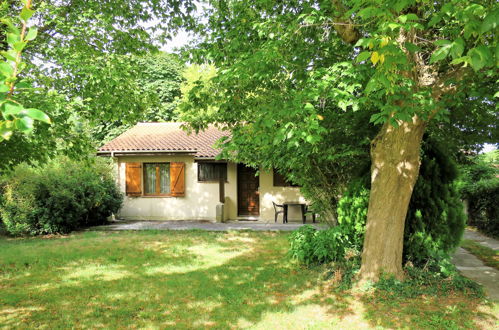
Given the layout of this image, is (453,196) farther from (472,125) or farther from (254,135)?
(254,135)

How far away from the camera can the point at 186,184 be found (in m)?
15.3

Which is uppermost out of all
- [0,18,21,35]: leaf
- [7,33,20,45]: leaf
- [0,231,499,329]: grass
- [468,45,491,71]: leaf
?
[468,45,491,71]: leaf

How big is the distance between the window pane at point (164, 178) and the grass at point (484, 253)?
36.1ft

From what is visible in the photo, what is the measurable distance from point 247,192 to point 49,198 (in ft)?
24.4

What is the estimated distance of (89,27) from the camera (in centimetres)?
837

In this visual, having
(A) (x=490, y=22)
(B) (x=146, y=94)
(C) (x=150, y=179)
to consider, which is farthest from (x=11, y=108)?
(C) (x=150, y=179)

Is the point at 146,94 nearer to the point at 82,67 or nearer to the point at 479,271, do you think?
the point at 82,67

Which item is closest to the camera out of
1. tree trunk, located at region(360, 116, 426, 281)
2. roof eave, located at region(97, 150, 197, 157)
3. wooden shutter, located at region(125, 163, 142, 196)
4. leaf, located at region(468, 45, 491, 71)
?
leaf, located at region(468, 45, 491, 71)

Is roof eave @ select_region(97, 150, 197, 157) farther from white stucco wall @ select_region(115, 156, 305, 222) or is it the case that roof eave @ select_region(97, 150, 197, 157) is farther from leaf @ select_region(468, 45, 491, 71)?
leaf @ select_region(468, 45, 491, 71)

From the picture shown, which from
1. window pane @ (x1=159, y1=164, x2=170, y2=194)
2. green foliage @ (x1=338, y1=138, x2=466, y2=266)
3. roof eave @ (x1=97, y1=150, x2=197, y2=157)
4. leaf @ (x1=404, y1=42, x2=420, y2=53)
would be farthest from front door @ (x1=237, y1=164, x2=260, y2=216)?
leaf @ (x1=404, y1=42, x2=420, y2=53)

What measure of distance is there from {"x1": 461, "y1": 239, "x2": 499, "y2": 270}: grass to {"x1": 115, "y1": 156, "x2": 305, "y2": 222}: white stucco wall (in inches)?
274

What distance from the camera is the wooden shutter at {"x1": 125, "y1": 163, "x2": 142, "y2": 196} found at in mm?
15312

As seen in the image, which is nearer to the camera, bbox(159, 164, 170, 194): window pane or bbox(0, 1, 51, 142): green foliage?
bbox(0, 1, 51, 142): green foliage

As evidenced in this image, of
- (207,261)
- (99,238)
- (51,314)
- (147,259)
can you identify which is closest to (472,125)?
(207,261)
